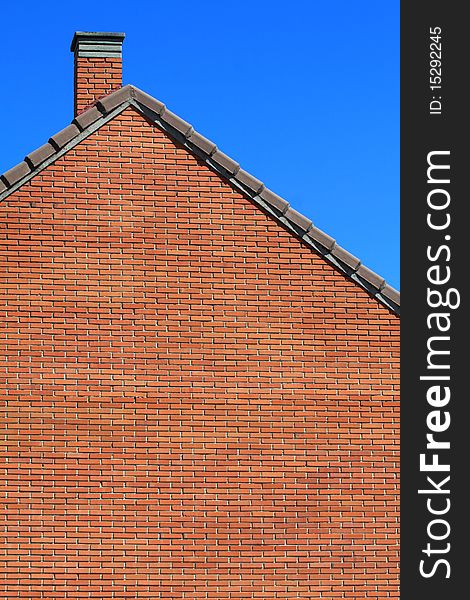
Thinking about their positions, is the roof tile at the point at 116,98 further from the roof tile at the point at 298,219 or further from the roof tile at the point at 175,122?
the roof tile at the point at 298,219

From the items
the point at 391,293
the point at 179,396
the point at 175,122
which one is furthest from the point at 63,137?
the point at 391,293

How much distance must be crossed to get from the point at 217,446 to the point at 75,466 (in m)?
1.60

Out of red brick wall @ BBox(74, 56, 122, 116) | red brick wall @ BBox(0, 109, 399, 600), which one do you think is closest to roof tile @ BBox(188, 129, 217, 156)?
red brick wall @ BBox(0, 109, 399, 600)

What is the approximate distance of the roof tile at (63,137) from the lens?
14.3m

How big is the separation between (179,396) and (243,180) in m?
2.61

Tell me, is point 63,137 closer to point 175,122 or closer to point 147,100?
point 147,100

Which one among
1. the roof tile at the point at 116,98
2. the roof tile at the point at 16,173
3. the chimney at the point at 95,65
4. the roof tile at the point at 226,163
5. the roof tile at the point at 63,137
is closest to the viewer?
the roof tile at the point at 16,173

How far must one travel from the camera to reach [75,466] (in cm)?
1396

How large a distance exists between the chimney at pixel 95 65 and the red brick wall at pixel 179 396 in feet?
3.93

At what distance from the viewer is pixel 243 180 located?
14656 millimetres

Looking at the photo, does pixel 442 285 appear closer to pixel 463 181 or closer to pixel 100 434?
pixel 463 181

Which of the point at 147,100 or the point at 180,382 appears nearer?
the point at 180,382

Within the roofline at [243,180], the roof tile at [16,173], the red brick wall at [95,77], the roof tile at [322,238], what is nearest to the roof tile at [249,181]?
the roofline at [243,180]

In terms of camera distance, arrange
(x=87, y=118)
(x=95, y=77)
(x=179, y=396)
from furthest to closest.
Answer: (x=95, y=77) < (x=87, y=118) < (x=179, y=396)
